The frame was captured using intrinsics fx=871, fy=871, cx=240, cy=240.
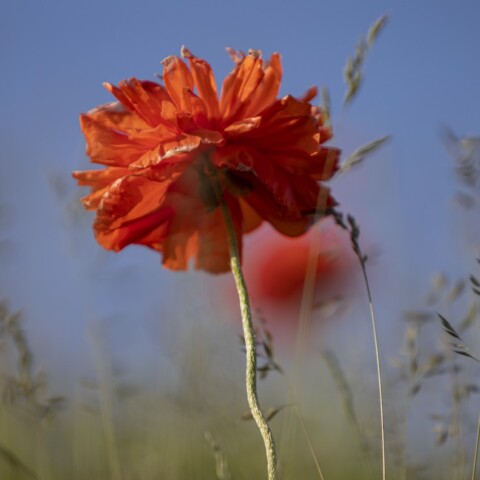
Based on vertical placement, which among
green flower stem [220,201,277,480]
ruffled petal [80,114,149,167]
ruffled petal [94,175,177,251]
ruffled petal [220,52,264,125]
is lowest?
green flower stem [220,201,277,480]

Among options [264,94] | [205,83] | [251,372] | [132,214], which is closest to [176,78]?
[205,83]

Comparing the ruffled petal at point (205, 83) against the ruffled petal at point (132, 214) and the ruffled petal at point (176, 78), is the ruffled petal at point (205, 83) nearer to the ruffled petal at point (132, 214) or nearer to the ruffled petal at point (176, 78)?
the ruffled petal at point (176, 78)

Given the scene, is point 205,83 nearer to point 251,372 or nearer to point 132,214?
point 132,214

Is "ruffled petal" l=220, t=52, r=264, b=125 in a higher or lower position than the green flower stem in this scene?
higher

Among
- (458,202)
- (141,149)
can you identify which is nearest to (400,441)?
(458,202)

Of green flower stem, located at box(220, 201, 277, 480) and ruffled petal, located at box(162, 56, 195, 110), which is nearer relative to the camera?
green flower stem, located at box(220, 201, 277, 480)

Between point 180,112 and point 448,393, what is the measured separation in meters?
0.91

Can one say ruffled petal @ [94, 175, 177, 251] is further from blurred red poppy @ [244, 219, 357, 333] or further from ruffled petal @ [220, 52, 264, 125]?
blurred red poppy @ [244, 219, 357, 333]

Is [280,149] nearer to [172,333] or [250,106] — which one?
[250,106]

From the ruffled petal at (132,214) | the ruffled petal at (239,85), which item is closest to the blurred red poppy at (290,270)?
the ruffled petal at (132,214)

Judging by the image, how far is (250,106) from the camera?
1.45m

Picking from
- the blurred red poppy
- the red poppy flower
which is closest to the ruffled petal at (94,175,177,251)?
the red poppy flower

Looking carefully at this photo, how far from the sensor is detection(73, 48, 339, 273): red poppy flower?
1391 mm

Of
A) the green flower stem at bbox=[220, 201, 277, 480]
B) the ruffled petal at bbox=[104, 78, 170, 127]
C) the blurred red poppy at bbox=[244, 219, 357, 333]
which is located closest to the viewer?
the green flower stem at bbox=[220, 201, 277, 480]
